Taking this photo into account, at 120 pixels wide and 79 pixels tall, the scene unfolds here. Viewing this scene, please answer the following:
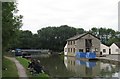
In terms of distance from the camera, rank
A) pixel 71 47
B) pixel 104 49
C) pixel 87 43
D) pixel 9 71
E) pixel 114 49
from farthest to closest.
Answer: pixel 71 47, pixel 104 49, pixel 114 49, pixel 87 43, pixel 9 71

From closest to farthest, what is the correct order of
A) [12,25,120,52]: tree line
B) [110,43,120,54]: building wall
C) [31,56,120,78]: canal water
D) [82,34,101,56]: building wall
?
→ [31,56,120,78]: canal water
[82,34,101,56]: building wall
[110,43,120,54]: building wall
[12,25,120,52]: tree line

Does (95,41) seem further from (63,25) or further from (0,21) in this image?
(0,21)

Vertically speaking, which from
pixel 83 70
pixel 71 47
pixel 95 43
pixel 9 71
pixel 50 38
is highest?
pixel 50 38

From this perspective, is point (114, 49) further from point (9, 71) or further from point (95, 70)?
point (9, 71)

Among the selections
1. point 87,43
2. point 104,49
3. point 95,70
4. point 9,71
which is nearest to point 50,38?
point 87,43

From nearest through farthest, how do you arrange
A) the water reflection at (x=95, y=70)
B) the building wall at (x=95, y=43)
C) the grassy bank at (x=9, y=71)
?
the grassy bank at (x=9, y=71)
the water reflection at (x=95, y=70)
the building wall at (x=95, y=43)

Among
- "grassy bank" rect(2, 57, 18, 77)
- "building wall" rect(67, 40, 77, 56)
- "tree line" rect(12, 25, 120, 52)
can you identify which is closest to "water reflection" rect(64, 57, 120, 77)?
"grassy bank" rect(2, 57, 18, 77)

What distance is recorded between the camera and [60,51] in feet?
260

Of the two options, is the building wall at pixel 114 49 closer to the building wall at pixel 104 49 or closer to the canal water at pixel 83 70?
the building wall at pixel 104 49

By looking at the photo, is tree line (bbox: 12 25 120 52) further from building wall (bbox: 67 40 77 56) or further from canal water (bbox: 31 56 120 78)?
canal water (bbox: 31 56 120 78)

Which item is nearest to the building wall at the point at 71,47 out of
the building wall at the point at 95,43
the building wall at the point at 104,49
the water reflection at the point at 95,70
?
A: the building wall at the point at 95,43

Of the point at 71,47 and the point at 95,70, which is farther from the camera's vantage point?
the point at 71,47

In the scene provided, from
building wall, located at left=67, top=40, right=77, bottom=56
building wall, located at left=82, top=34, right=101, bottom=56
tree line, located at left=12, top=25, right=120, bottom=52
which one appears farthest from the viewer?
tree line, located at left=12, top=25, right=120, bottom=52

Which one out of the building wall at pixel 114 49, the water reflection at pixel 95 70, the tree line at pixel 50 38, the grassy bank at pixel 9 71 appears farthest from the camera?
the tree line at pixel 50 38
